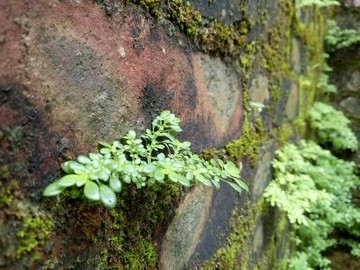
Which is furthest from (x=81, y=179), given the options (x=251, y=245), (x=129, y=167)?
(x=251, y=245)

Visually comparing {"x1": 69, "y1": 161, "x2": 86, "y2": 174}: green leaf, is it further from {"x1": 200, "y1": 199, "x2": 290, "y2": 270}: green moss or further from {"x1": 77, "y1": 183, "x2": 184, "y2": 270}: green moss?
{"x1": 200, "y1": 199, "x2": 290, "y2": 270}: green moss

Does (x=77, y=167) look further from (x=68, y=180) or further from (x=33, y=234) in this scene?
(x=33, y=234)

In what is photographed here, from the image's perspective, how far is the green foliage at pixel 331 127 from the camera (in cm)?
313

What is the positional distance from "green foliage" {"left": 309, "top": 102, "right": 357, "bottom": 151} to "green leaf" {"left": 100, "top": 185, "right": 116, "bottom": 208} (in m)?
2.77

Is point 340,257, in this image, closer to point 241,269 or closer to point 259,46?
point 241,269

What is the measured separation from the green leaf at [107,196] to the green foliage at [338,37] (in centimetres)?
341

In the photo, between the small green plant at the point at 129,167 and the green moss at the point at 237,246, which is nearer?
the small green plant at the point at 129,167

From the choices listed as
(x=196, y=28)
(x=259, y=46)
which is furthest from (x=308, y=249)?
(x=196, y=28)

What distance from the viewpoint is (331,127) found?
3188 millimetres

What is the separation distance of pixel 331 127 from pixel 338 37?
1030mm

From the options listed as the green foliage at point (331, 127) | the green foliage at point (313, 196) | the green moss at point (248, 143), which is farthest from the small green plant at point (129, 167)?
the green foliage at point (331, 127)

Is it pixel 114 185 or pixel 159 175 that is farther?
pixel 159 175

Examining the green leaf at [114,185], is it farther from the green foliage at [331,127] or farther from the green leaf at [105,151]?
the green foliage at [331,127]

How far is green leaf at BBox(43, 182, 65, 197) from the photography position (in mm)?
682
